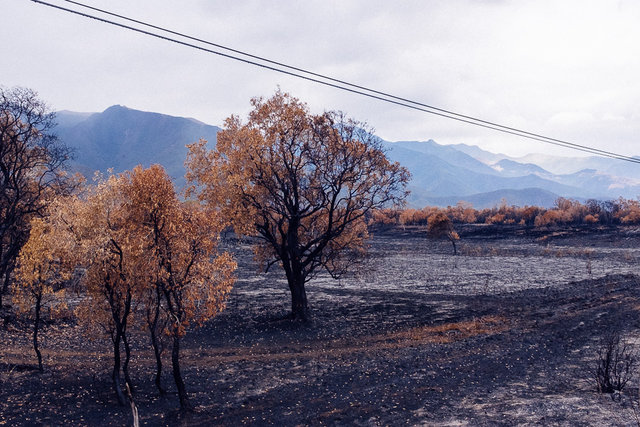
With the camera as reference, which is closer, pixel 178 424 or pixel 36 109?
pixel 178 424

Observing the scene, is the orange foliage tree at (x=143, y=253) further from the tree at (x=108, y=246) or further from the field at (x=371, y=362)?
the field at (x=371, y=362)

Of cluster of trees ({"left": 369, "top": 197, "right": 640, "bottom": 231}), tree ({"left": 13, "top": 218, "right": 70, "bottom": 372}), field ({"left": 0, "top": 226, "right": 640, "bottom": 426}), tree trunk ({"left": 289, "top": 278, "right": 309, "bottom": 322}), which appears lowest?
field ({"left": 0, "top": 226, "right": 640, "bottom": 426})

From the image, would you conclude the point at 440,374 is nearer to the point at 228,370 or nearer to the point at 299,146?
the point at 228,370

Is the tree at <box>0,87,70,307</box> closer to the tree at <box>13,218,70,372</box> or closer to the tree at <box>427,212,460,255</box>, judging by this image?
the tree at <box>13,218,70,372</box>

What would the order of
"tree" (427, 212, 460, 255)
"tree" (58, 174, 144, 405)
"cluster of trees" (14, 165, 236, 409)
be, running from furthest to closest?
"tree" (427, 212, 460, 255) → "cluster of trees" (14, 165, 236, 409) → "tree" (58, 174, 144, 405)

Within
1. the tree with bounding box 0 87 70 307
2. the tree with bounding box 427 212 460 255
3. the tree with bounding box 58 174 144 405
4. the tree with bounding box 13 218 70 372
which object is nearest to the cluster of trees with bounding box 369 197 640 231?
the tree with bounding box 427 212 460 255

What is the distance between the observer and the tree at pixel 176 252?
16.4m

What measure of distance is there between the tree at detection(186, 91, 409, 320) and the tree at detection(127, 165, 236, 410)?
9794 millimetres

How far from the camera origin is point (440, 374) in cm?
1956

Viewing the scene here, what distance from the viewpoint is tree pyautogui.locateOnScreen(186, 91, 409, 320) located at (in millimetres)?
28250

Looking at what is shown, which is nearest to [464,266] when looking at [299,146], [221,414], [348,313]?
[348,313]

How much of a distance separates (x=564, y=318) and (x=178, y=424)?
26.5 metres

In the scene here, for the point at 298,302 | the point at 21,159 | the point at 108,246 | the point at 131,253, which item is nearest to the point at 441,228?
the point at 298,302

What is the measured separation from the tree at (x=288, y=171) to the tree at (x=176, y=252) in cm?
A: 979
